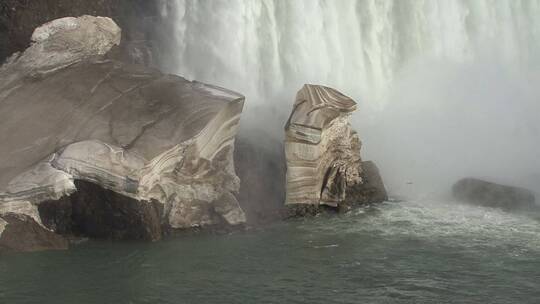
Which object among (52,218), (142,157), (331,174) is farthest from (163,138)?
(331,174)

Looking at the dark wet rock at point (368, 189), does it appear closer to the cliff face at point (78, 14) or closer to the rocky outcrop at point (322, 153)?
the rocky outcrop at point (322, 153)

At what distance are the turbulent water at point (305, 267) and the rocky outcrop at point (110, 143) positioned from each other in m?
0.65

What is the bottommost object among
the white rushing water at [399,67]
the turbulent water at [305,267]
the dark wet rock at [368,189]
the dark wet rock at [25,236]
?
the turbulent water at [305,267]

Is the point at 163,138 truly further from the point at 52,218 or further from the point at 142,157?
the point at 52,218

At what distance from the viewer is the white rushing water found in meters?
15.9

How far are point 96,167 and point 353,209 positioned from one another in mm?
5196

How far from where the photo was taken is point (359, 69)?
17.6 m

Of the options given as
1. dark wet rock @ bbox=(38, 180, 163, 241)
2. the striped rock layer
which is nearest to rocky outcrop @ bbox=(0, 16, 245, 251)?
dark wet rock @ bbox=(38, 180, 163, 241)

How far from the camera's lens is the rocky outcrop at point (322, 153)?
13516 millimetres

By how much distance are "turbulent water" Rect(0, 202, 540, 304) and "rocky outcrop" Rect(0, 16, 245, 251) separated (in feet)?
2.13

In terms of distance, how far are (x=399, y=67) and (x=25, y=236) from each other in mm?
10816

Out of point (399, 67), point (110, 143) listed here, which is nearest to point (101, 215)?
point (110, 143)

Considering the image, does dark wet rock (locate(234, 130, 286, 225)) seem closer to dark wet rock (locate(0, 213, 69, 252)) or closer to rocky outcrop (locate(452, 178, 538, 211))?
dark wet rock (locate(0, 213, 69, 252))

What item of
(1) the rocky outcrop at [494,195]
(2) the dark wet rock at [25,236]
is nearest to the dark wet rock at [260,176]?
(2) the dark wet rock at [25,236]
